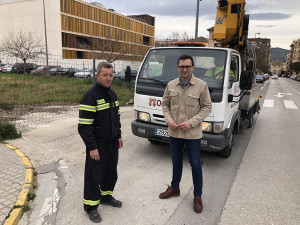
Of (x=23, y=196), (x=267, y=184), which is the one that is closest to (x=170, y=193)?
(x=267, y=184)

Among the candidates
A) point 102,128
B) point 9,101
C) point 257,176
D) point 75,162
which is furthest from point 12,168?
point 9,101

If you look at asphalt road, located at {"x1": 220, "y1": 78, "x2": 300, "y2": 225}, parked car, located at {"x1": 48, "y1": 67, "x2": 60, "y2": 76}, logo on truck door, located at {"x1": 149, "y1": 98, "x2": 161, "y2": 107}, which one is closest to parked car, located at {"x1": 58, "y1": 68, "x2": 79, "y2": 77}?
parked car, located at {"x1": 48, "y1": 67, "x2": 60, "y2": 76}

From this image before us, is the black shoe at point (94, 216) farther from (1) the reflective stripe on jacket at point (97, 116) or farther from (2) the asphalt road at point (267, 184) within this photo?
(2) the asphalt road at point (267, 184)

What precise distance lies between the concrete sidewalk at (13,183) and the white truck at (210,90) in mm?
2096

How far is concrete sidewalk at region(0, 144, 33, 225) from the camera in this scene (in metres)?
3.04

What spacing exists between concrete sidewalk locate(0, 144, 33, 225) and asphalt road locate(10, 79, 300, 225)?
146 mm

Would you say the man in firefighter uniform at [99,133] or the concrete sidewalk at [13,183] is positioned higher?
the man in firefighter uniform at [99,133]

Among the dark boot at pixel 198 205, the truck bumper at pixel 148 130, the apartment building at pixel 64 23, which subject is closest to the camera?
the dark boot at pixel 198 205

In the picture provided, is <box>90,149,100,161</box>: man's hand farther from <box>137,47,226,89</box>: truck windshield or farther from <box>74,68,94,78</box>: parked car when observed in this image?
<box>74,68,94,78</box>: parked car

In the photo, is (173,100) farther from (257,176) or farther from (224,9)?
(224,9)

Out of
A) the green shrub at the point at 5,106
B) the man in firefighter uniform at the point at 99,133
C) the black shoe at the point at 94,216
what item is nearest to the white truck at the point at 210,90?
the man in firefighter uniform at the point at 99,133

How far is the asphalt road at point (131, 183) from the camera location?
10.3ft

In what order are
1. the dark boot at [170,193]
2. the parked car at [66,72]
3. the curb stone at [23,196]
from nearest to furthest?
the curb stone at [23,196] < the dark boot at [170,193] < the parked car at [66,72]

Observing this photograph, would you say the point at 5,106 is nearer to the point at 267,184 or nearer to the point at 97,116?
the point at 97,116
